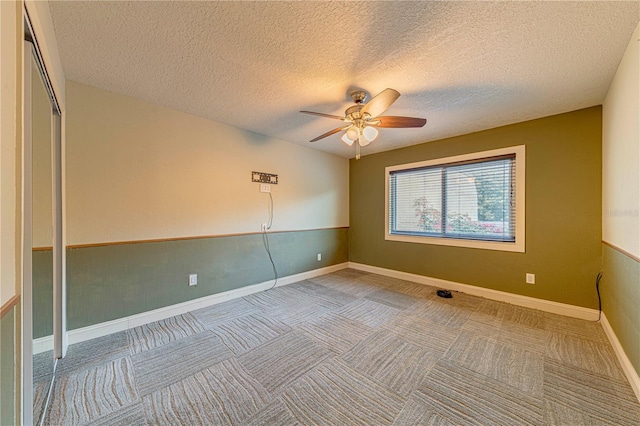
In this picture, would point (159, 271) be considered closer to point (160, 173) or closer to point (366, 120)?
point (160, 173)

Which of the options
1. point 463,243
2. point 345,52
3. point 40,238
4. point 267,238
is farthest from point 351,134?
point 40,238

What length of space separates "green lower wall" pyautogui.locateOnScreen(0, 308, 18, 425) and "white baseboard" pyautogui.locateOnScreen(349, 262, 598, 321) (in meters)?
3.96

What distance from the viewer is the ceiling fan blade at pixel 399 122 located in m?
2.09

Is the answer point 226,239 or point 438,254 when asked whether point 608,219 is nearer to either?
point 438,254

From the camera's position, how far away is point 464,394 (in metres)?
1.49

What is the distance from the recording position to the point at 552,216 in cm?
267

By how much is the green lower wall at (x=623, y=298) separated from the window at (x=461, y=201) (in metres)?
0.77

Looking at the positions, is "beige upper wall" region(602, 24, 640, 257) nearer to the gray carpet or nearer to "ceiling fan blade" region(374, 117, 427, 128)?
the gray carpet

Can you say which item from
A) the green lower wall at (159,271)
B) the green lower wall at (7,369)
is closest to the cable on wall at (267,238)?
the green lower wall at (159,271)

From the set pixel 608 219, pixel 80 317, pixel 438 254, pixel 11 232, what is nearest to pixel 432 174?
pixel 438 254

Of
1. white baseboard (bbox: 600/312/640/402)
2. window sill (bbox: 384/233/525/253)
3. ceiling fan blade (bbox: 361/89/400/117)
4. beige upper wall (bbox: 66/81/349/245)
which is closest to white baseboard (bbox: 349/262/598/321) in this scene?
white baseboard (bbox: 600/312/640/402)

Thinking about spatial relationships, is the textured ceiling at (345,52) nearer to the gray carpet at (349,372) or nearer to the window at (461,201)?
the window at (461,201)

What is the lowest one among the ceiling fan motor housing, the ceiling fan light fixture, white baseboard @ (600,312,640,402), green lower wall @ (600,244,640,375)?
white baseboard @ (600,312,640,402)

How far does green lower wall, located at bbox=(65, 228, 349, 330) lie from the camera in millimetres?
2105
